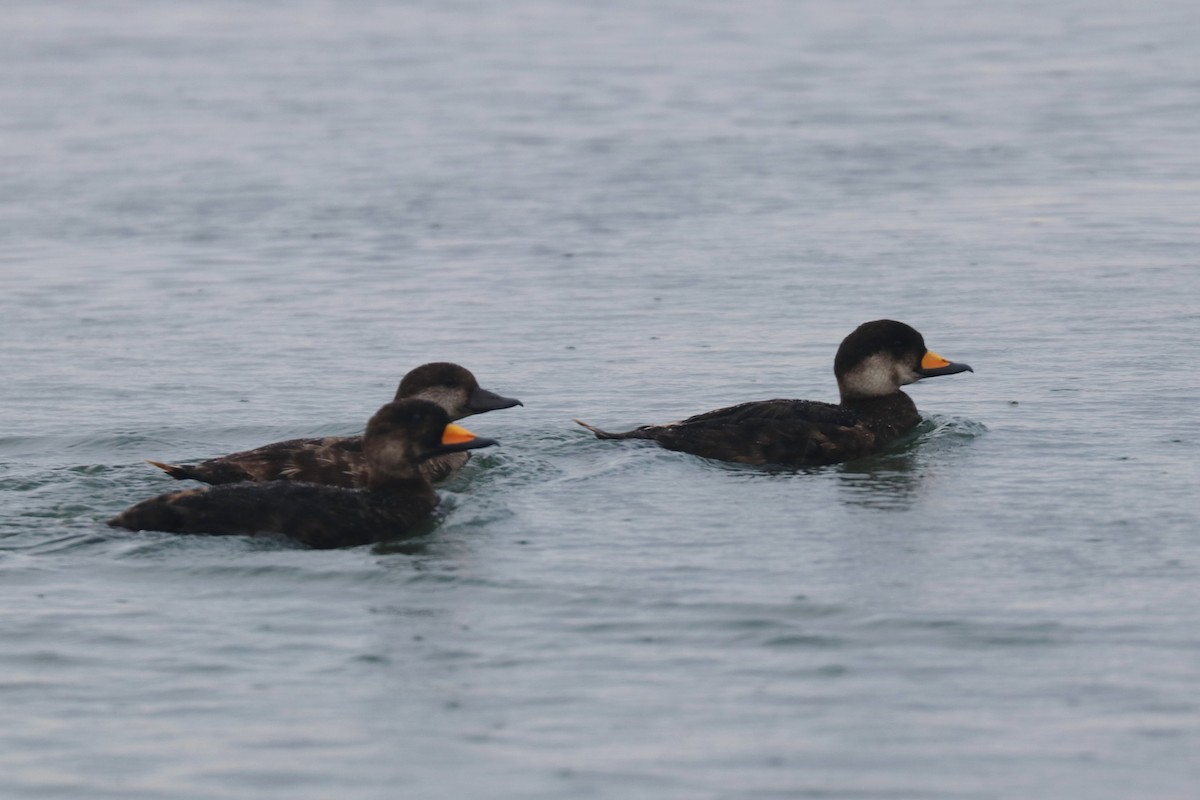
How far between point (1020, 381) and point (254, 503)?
17.1 ft

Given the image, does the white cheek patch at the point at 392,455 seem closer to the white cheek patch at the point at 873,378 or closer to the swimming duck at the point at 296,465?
the swimming duck at the point at 296,465

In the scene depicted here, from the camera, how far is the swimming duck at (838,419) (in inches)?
409

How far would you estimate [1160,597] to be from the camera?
25.3 feet

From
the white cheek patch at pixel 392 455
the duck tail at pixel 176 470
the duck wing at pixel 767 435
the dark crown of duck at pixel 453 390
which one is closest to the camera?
the white cheek patch at pixel 392 455

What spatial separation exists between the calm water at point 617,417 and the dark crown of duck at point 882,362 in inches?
14.5

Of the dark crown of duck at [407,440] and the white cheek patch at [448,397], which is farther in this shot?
the white cheek patch at [448,397]

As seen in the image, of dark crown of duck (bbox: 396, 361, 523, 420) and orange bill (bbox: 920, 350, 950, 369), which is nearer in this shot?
dark crown of duck (bbox: 396, 361, 523, 420)

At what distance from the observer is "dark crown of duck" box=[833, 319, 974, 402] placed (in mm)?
11180

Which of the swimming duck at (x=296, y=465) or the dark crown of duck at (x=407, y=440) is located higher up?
the dark crown of duck at (x=407, y=440)

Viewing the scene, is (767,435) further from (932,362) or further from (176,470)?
(176,470)

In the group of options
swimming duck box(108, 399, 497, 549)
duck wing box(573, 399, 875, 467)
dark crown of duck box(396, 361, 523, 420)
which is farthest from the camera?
dark crown of duck box(396, 361, 523, 420)

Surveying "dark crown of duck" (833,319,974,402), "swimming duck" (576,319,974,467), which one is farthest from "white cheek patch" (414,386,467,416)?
"dark crown of duck" (833,319,974,402)

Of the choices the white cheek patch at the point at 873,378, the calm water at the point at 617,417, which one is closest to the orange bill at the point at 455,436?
the calm water at the point at 617,417

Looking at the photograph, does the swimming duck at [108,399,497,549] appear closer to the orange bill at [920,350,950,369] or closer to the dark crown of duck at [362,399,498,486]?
the dark crown of duck at [362,399,498,486]
